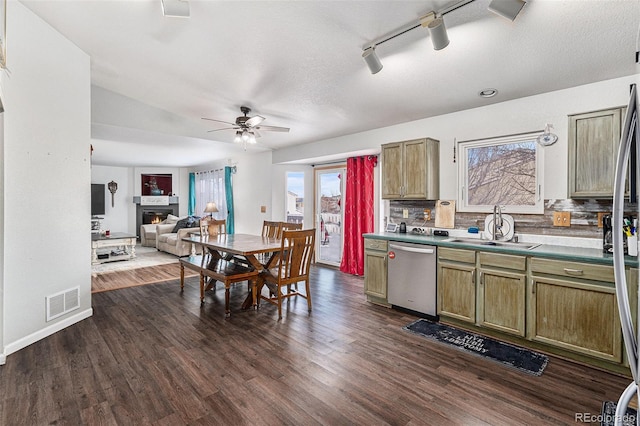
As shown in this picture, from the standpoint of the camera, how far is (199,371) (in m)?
2.39

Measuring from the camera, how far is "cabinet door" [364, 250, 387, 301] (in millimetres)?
3828

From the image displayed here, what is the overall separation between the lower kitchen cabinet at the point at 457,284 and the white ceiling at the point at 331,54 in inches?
67.4

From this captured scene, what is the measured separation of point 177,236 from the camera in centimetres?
701

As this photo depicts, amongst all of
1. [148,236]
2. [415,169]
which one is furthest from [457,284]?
[148,236]

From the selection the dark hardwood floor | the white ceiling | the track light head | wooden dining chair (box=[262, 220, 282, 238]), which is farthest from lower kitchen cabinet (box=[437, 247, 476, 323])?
wooden dining chair (box=[262, 220, 282, 238])

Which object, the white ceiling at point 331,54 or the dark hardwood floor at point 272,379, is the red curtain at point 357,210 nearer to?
the white ceiling at point 331,54

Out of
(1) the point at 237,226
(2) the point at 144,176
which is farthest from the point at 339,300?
(2) the point at 144,176

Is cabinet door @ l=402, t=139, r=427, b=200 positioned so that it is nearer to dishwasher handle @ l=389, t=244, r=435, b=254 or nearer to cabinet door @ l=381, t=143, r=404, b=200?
cabinet door @ l=381, t=143, r=404, b=200

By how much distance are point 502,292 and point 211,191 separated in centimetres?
808

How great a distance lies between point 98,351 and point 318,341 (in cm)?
192

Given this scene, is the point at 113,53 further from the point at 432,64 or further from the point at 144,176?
the point at 144,176

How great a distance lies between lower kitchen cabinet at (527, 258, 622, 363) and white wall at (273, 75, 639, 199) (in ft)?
3.10

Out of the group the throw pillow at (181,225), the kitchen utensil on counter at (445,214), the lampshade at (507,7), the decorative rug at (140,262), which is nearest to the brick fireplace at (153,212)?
the decorative rug at (140,262)

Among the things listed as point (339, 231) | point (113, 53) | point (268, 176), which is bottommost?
point (339, 231)
